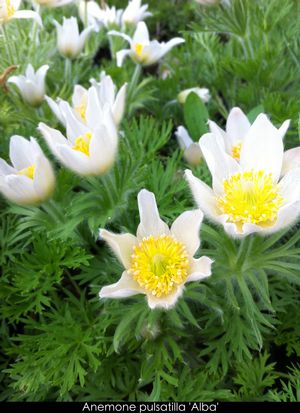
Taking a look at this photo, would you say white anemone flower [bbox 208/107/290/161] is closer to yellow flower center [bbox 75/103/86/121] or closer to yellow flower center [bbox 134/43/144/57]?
yellow flower center [bbox 75/103/86/121]

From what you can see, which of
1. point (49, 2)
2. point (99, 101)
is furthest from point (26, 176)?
point (49, 2)

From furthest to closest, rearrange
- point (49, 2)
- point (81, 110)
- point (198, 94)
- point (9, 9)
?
point (198, 94) < point (49, 2) < point (9, 9) < point (81, 110)

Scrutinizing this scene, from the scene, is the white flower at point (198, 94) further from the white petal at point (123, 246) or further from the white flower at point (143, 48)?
the white petal at point (123, 246)

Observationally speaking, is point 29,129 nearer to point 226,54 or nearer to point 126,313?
point 126,313

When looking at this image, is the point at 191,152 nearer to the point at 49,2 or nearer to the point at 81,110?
the point at 81,110
